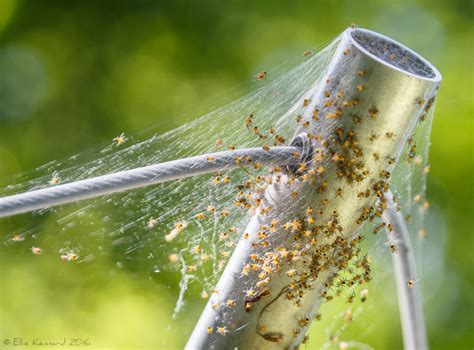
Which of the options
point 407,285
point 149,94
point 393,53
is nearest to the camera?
point 393,53

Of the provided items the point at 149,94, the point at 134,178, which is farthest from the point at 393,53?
the point at 149,94

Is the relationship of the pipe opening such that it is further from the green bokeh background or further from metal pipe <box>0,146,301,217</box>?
the green bokeh background

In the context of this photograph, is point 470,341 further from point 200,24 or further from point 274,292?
point 274,292

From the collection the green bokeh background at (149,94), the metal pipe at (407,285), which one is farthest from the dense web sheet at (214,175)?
the green bokeh background at (149,94)

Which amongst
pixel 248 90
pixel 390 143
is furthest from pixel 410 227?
pixel 390 143

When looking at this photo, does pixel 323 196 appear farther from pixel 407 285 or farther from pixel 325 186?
pixel 407 285

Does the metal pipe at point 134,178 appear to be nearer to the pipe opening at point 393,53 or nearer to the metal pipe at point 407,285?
the pipe opening at point 393,53
